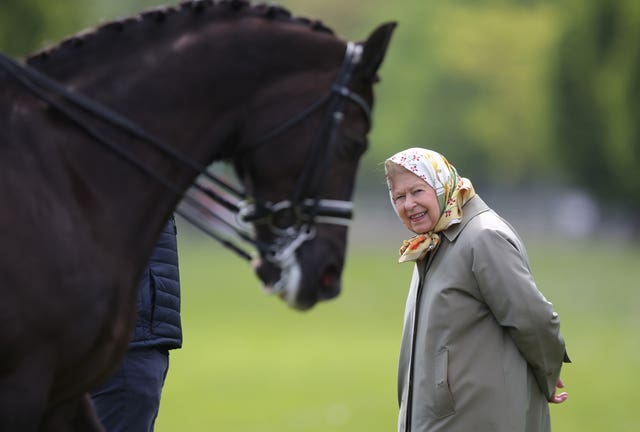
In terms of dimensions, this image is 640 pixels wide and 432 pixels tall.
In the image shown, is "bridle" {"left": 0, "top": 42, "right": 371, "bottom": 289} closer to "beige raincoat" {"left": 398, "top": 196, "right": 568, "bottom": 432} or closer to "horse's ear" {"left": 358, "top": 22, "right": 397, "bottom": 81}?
"horse's ear" {"left": 358, "top": 22, "right": 397, "bottom": 81}

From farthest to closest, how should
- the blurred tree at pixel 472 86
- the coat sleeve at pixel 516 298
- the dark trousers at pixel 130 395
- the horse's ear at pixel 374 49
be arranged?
the blurred tree at pixel 472 86, the dark trousers at pixel 130 395, the coat sleeve at pixel 516 298, the horse's ear at pixel 374 49

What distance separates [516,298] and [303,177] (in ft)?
3.55

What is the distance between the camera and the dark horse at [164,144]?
370cm

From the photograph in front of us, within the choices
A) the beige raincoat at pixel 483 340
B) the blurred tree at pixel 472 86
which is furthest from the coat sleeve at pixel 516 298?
the blurred tree at pixel 472 86

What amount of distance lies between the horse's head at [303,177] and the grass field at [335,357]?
611cm

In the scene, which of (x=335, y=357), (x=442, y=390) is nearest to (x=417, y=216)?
(x=442, y=390)

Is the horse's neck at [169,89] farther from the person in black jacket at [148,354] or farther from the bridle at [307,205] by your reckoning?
the person in black jacket at [148,354]

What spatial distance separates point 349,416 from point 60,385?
7.23m

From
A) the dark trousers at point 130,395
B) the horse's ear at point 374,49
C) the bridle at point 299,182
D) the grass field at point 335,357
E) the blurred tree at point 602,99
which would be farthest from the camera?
the blurred tree at point 602,99

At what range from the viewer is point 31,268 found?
3.57 m

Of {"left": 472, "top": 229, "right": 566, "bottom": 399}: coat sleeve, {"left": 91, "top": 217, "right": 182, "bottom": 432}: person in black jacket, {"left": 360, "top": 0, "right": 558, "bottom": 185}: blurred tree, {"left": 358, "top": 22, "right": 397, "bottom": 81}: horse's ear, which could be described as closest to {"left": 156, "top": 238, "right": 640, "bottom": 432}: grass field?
{"left": 91, "top": 217, "right": 182, "bottom": 432}: person in black jacket

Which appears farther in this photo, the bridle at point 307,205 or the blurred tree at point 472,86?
the blurred tree at point 472,86

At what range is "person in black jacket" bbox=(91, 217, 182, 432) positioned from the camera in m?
4.84

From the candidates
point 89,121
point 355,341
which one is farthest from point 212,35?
point 355,341
